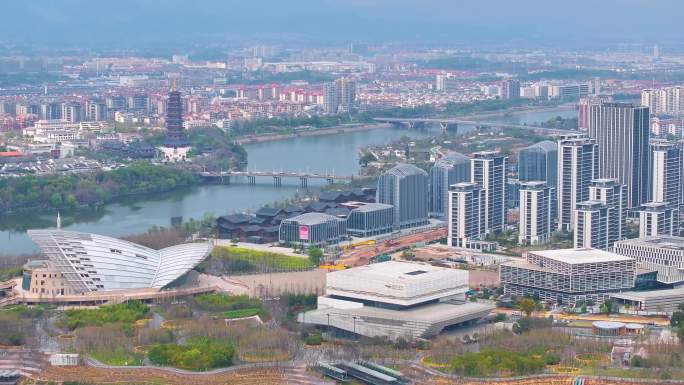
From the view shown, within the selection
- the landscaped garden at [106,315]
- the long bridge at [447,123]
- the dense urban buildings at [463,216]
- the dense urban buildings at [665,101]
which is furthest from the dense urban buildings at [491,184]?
the dense urban buildings at [665,101]

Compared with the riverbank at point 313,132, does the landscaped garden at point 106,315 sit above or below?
below

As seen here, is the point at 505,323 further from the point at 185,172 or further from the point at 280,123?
the point at 280,123

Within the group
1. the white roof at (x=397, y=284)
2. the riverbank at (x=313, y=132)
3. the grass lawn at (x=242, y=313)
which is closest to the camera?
the white roof at (x=397, y=284)

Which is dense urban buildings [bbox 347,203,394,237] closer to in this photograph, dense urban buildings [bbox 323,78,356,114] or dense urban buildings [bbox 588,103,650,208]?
dense urban buildings [bbox 588,103,650,208]

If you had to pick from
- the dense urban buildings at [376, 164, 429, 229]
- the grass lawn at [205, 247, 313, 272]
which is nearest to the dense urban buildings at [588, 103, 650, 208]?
the dense urban buildings at [376, 164, 429, 229]

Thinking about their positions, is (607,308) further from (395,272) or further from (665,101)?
(665,101)

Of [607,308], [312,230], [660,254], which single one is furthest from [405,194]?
[607,308]

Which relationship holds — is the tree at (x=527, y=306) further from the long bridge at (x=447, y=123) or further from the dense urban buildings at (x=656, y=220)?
the long bridge at (x=447, y=123)

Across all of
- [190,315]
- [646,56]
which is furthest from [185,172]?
[646,56]
